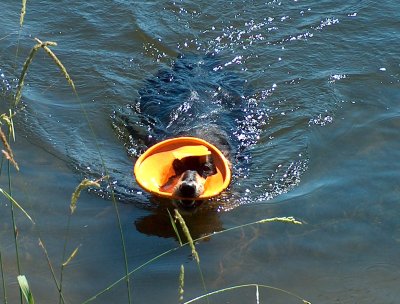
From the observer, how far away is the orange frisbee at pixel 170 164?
5434mm

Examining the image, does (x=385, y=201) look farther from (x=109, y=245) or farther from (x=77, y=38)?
(x=77, y=38)

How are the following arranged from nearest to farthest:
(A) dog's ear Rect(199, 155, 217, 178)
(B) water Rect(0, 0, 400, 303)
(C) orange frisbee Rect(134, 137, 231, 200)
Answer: (B) water Rect(0, 0, 400, 303) < (C) orange frisbee Rect(134, 137, 231, 200) < (A) dog's ear Rect(199, 155, 217, 178)

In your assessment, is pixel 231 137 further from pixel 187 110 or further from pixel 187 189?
pixel 187 189

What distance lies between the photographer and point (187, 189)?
5242 mm

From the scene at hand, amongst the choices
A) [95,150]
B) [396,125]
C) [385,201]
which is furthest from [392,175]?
[95,150]

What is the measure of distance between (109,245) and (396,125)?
3010mm

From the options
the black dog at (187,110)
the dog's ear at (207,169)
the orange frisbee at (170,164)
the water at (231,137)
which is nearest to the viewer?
the water at (231,137)

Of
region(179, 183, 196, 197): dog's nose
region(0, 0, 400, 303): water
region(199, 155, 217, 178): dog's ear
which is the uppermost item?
region(179, 183, 196, 197): dog's nose

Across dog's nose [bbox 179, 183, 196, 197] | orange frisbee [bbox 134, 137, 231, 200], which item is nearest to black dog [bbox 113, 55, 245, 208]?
orange frisbee [bbox 134, 137, 231, 200]

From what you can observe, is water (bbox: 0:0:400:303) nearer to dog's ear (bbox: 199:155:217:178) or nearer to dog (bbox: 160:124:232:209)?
dog (bbox: 160:124:232:209)

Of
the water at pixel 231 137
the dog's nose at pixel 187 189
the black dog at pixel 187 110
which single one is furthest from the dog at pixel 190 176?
the black dog at pixel 187 110

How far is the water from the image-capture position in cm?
509

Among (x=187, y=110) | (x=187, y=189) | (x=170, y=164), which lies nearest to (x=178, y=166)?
(x=170, y=164)

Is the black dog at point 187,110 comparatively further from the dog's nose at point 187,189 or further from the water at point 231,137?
the dog's nose at point 187,189
